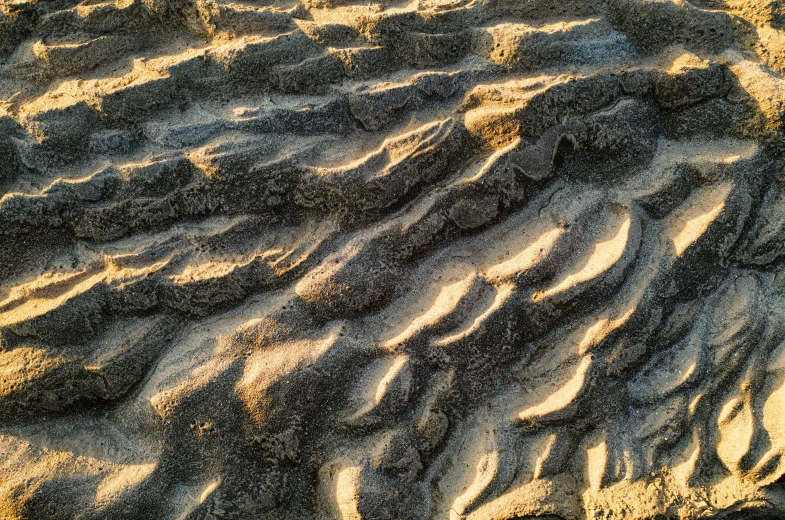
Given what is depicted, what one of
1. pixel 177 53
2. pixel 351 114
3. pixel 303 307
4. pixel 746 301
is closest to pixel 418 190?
pixel 351 114

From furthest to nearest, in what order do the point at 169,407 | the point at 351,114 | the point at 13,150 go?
1. the point at 351,114
2. the point at 13,150
3. the point at 169,407

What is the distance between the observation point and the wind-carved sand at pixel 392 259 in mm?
1573

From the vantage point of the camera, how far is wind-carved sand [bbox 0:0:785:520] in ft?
5.16

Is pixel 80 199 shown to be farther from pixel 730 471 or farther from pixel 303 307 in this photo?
pixel 730 471

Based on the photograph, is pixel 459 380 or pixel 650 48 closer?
pixel 459 380

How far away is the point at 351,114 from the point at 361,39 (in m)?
0.24

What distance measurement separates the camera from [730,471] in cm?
159

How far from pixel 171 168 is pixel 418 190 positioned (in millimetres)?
696

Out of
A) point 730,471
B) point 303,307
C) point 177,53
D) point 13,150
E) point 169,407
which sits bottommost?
point 730,471

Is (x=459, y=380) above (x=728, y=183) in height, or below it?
below

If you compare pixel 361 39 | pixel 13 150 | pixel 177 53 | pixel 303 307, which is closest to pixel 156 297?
pixel 303 307

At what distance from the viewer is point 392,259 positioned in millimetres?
1704

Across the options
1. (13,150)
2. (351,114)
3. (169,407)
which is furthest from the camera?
(351,114)

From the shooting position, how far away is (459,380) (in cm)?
165
